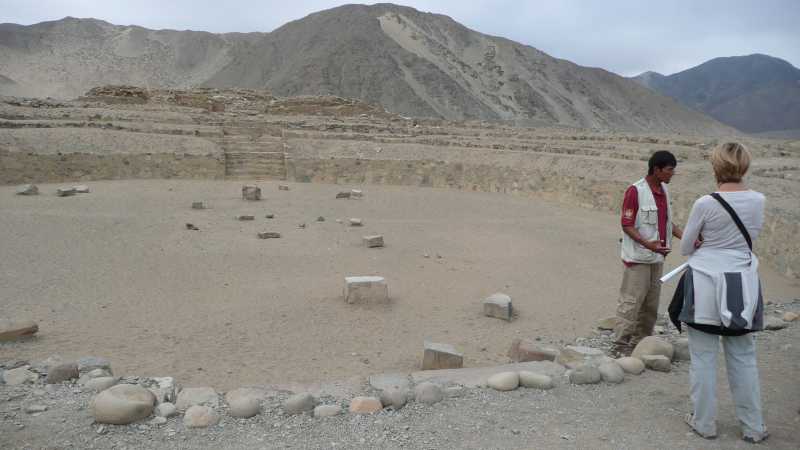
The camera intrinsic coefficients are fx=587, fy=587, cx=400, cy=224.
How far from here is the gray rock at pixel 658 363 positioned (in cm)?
486

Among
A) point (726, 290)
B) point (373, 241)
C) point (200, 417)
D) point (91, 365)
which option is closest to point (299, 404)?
point (200, 417)

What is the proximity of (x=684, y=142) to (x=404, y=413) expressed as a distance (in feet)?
69.0

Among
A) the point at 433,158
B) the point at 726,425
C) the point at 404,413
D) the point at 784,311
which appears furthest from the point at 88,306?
the point at 433,158

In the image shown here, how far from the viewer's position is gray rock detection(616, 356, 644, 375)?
4773 millimetres

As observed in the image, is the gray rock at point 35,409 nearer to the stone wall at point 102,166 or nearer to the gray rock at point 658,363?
the gray rock at point 658,363

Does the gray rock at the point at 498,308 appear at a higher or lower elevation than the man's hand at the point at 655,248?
lower

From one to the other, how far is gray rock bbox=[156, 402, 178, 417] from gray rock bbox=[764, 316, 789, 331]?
5.75 m

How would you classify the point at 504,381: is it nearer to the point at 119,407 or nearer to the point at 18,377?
the point at 119,407

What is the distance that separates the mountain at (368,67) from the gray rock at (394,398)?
144 feet

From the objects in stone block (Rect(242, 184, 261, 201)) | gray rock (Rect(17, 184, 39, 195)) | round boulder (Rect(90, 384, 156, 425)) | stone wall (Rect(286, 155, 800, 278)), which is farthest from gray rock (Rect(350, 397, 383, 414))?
gray rock (Rect(17, 184, 39, 195))

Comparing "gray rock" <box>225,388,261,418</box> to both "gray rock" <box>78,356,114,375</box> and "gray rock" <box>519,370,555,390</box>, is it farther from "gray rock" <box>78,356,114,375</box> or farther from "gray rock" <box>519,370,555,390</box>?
"gray rock" <box>519,370,555,390</box>

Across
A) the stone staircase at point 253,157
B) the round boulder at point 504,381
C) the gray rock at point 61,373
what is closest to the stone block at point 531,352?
the round boulder at point 504,381

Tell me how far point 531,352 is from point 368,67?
161 ft

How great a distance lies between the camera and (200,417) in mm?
3824
